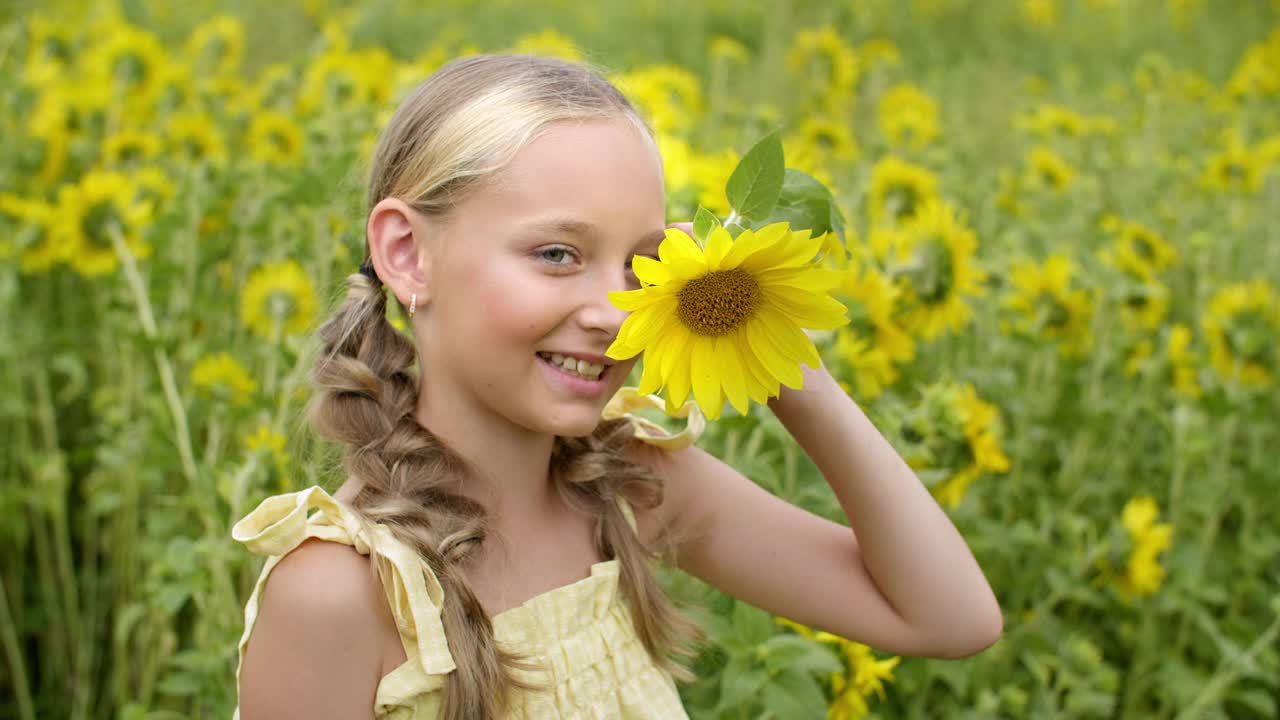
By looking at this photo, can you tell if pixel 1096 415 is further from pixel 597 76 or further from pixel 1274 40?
pixel 1274 40

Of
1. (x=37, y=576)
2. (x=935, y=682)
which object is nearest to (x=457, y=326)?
(x=935, y=682)

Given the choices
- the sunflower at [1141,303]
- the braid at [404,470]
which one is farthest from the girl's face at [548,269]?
the sunflower at [1141,303]

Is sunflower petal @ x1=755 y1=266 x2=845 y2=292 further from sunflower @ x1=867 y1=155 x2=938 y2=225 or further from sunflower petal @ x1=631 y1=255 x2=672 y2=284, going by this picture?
sunflower @ x1=867 y1=155 x2=938 y2=225

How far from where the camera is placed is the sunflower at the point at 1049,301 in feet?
7.17

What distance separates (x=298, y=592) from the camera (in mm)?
999

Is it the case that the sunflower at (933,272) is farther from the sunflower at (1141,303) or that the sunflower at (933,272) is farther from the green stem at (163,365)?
the green stem at (163,365)

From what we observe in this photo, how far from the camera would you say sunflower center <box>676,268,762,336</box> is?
93 centimetres

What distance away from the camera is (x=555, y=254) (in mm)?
1048

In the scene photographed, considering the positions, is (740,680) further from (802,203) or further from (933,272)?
(933,272)

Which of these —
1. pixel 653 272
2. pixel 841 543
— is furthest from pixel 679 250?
pixel 841 543

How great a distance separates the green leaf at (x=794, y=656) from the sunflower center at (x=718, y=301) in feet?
1.71

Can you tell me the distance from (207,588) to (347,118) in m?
1.14

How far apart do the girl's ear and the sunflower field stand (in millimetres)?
278

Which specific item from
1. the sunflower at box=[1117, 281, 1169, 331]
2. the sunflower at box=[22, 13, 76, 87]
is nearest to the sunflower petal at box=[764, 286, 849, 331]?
the sunflower at box=[1117, 281, 1169, 331]
